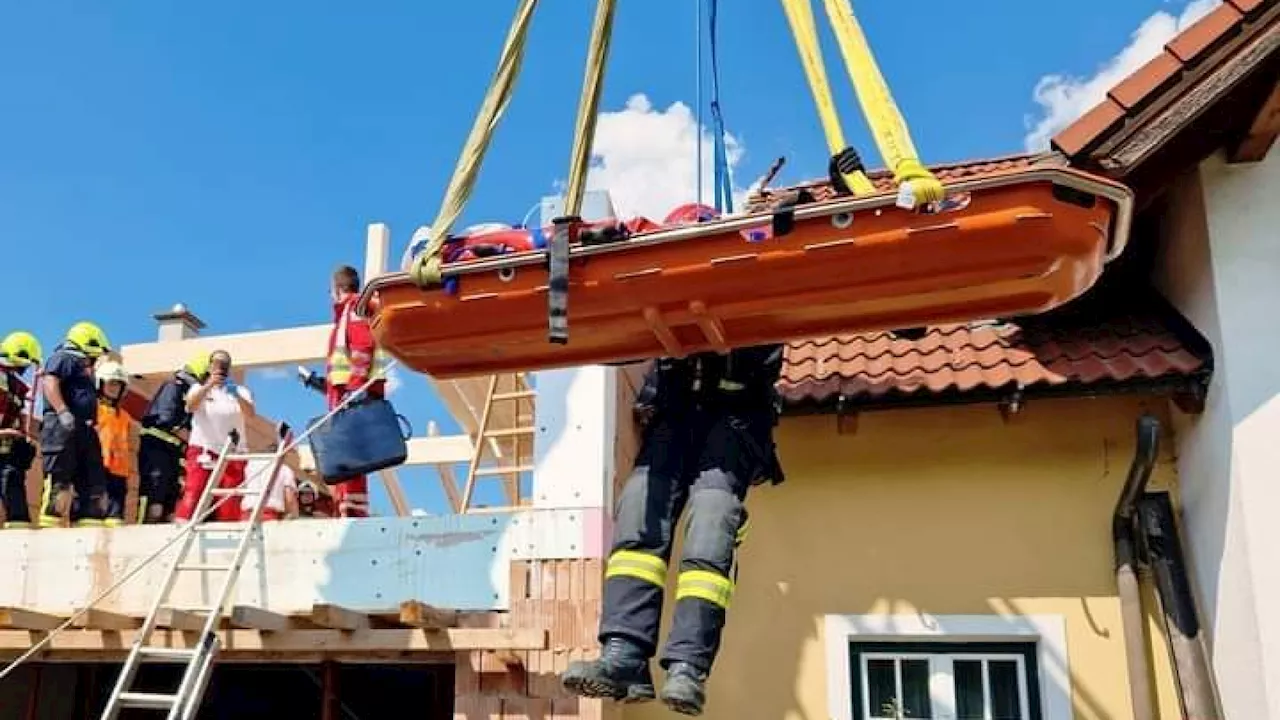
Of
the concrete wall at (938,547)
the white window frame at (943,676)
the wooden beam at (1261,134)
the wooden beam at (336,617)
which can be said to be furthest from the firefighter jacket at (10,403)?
the wooden beam at (1261,134)

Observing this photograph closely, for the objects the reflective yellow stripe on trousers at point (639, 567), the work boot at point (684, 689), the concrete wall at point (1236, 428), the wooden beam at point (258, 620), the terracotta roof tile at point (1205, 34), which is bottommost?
the work boot at point (684, 689)

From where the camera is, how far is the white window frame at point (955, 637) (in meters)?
5.49

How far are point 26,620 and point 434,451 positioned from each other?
5.27 m

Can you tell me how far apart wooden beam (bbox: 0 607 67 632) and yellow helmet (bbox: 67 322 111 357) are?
224 cm

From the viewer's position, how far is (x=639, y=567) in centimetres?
457

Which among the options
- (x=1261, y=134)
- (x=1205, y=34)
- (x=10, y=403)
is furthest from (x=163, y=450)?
(x=1261, y=134)

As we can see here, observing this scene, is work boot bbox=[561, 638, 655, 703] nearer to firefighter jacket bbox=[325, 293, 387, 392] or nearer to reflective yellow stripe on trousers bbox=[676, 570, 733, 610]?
reflective yellow stripe on trousers bbox=[676, 570, 733, 610]

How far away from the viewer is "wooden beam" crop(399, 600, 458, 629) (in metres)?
5.36

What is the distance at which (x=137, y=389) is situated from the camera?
10430 millimetres

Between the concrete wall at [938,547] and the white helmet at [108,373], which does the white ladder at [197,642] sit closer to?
the concrete wall at [938,547]

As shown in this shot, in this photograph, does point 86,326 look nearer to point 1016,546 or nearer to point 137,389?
point 137,389

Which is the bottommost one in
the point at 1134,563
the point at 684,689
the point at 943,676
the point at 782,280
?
the point at 684,689

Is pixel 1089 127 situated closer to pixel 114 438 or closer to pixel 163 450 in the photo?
pixel 163 450

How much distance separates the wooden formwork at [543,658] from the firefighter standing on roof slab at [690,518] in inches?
30.7
